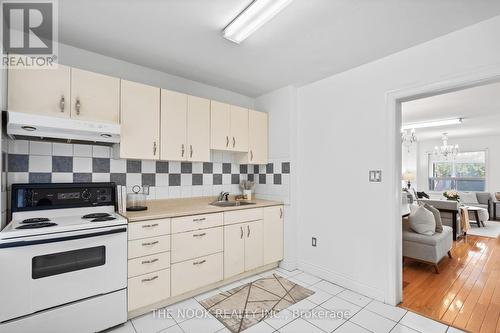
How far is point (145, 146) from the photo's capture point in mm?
2334

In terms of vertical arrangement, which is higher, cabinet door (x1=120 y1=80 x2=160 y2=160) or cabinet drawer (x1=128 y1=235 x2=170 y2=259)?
cabinet door (x1=120 y1=80 x2=160 y2=160)

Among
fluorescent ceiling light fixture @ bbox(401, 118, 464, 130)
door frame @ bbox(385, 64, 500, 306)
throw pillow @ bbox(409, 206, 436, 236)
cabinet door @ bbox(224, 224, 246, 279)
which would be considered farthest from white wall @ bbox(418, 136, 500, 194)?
cabinet door @ bbox(224, 224, 246, 279)

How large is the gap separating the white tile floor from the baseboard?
0.20ft

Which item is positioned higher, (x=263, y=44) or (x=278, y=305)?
(x=263, y=44)

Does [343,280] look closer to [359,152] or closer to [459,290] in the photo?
[459,290]

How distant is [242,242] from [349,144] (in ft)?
5.35

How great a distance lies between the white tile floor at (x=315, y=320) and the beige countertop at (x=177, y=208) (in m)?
0.85

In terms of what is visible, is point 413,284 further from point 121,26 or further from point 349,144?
point 121,26

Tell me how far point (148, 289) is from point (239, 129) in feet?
6.59

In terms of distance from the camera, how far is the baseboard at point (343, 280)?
2.36 m

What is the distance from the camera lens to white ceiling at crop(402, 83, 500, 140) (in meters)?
3.46

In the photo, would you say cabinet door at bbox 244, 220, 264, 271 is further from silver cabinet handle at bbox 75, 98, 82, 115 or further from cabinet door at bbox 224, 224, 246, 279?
silver cabinet handle at bbox 75, 98, 82, 115

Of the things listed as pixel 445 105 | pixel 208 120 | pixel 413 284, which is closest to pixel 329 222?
pixel 413 284

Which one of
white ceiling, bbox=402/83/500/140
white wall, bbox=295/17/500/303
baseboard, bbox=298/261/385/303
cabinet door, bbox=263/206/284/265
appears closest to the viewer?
white wall, bbox=295/17/500/303
